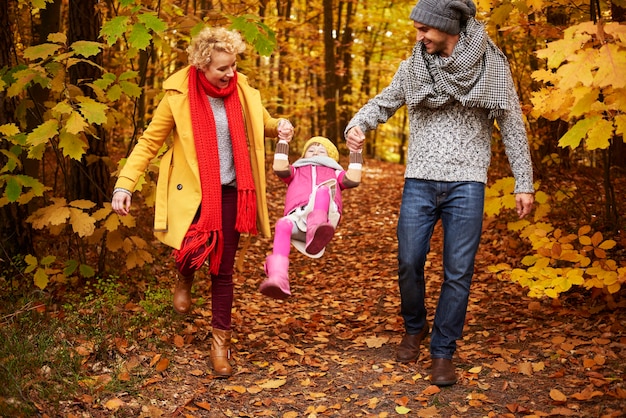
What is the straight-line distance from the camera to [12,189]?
4.85 meters

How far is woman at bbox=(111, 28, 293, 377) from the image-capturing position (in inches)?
161

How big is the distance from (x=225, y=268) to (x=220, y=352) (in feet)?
2.02

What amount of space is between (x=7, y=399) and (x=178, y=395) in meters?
1.03

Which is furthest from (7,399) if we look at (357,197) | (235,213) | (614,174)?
(357,197)

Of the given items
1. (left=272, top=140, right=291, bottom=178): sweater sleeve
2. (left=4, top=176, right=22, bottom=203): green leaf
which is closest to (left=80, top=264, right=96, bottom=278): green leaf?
(left=4, top=176, right=22, bottom=203): green leaf

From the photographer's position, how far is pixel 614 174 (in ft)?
27.3

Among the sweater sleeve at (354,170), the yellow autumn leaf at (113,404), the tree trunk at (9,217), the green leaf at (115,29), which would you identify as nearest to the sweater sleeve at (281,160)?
the sweater sleeve at (354,170)

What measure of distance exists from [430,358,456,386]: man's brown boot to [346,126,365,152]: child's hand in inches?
60.1

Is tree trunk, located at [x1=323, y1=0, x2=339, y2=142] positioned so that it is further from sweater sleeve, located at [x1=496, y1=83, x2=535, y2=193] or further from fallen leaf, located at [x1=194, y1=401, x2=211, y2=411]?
fallen leaf, located at [x1=194, y1=401, x2=211, y2=411]

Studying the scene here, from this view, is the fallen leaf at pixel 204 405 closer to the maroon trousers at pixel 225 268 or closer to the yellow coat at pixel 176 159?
the maroon trousers at pixel 225 268

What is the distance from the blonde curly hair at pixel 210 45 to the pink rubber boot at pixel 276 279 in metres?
1.37

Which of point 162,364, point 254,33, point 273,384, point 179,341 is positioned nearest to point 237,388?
point 273,384

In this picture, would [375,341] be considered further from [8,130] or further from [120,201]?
[8,130]

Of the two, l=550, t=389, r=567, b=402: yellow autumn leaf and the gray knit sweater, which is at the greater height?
the gray knit sweater
